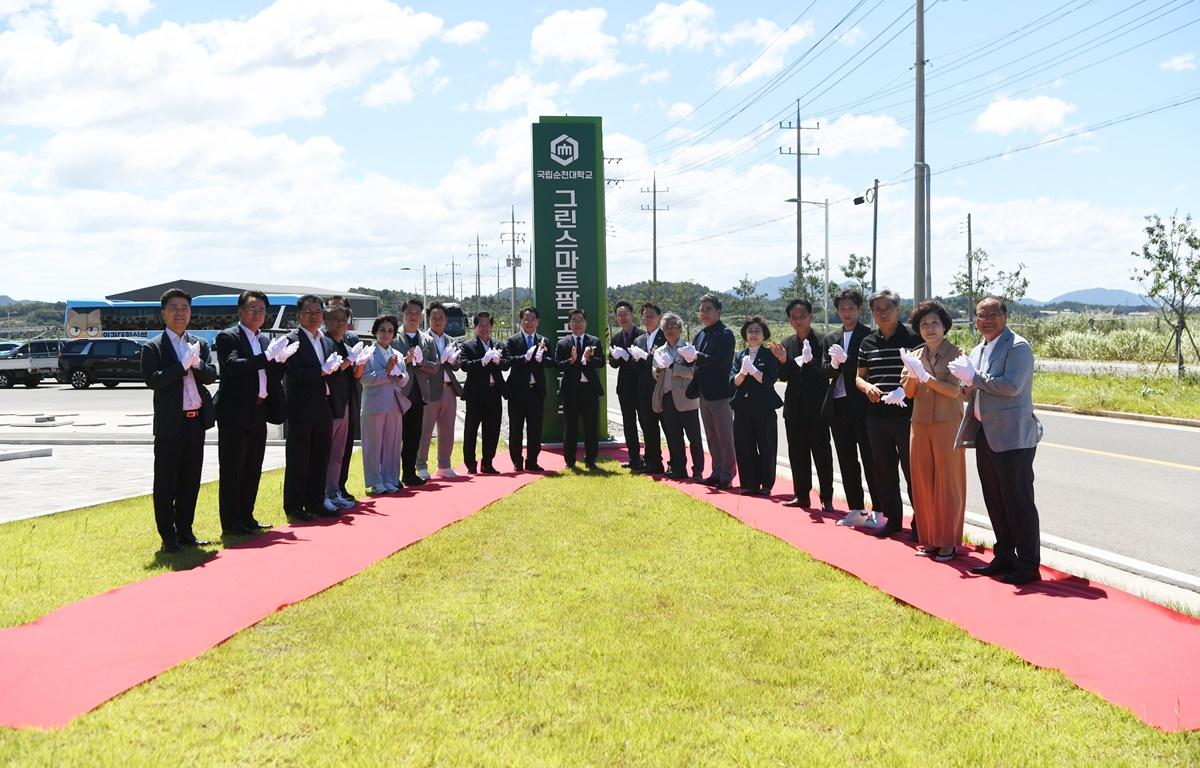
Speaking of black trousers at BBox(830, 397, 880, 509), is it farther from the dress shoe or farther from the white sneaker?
the dress shoe

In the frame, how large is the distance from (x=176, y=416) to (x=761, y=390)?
5376 millimetres

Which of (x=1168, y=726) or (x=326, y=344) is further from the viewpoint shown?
(x=326, y=344)

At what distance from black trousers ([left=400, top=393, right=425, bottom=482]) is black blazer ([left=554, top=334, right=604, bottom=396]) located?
190 centimetres

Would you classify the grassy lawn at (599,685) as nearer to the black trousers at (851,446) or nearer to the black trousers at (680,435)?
the black trousers at (851,446)

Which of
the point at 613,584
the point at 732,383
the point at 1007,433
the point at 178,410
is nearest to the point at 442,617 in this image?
the point at 613,584

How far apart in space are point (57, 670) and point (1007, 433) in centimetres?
538

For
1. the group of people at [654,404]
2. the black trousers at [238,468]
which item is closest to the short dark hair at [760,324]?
the group of people at [654,404]

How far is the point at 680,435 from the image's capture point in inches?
429

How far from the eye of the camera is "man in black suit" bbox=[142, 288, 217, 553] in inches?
276

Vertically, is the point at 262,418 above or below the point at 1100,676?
above

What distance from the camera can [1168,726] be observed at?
373cm

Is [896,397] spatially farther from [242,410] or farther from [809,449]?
[242,410]

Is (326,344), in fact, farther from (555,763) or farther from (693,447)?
(555,763)

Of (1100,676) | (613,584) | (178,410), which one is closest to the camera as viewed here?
(1100,676)
